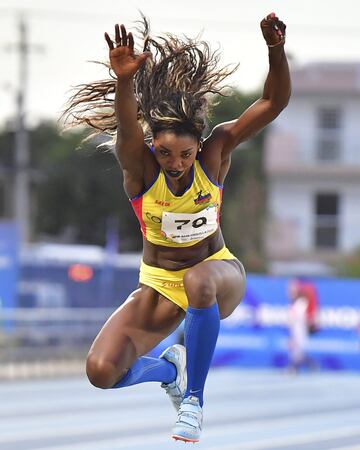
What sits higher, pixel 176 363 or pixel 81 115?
pixel 81 115

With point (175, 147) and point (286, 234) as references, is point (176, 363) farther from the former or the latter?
point (286, 234)

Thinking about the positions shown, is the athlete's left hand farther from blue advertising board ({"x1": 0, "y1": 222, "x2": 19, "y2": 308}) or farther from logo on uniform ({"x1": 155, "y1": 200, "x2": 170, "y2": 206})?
blue advertising board ({"x1": 0, "y1": 222, "x2": 19, "y2": 308})

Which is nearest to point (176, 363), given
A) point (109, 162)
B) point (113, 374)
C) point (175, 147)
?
point (113, 374)

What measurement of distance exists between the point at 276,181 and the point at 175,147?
112 feet

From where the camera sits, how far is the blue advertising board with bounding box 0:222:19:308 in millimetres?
19969

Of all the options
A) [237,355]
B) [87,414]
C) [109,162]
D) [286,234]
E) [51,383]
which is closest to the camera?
[87,414]

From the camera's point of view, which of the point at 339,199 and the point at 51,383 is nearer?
A: the point at 51,383

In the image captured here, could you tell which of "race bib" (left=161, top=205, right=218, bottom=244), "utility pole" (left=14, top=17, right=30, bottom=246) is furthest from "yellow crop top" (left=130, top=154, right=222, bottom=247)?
"utility pole" (left=14, top=17, right=30, bottom=246)

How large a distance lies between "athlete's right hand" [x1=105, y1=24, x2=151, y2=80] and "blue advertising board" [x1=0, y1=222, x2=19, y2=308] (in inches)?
538

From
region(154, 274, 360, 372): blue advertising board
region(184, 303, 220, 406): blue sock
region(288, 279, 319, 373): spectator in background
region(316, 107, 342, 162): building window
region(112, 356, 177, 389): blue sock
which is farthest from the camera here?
region(316, 107, 342, 162): building window

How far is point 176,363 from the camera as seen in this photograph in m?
7.63

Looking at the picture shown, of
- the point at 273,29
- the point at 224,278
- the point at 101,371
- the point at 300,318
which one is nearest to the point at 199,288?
the point at 224,278

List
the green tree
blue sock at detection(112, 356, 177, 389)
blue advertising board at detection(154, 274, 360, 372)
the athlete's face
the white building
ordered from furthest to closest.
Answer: the white building, the green tree, blue advertising board at detection(154, 274, 360, 372), blue sock at detection(112, 356, 177, 389), the athlete's face

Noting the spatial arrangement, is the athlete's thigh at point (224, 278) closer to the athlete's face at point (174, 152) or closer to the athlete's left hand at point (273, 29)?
the athlete's face at point (174, 152)
